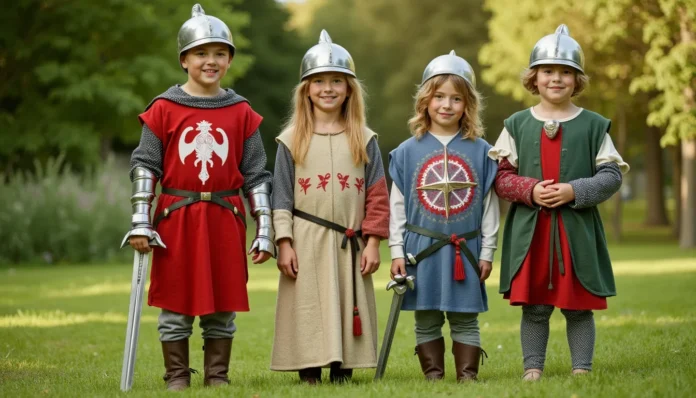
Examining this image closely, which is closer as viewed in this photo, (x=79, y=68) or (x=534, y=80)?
(x=534, y=80)

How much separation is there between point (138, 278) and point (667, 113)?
15.8 metres

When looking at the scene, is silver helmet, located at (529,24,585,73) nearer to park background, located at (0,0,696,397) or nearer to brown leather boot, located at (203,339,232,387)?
park background, located at (0,0,696,397)

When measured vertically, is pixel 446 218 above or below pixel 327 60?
below

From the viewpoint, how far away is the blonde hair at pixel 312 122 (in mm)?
6340

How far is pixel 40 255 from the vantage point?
779 inches

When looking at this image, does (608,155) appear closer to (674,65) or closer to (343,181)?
(343,181)

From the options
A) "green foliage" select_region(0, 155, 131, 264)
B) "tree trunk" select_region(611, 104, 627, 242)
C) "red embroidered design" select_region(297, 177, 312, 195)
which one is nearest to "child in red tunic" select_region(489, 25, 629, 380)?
"red embroidered design" select_region(297, 177, 312, 195)

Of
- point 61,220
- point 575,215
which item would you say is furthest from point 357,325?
point 61,220

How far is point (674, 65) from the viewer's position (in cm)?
1927

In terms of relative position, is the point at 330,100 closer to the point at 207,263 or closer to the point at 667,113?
the point at 207,263

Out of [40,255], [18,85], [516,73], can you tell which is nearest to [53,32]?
[18,85]

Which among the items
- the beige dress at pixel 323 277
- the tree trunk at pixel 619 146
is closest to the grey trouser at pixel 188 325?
the beige dress at pixel 323 277

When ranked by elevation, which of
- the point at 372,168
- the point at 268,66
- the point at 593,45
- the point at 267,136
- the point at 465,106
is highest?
the point at 268,66

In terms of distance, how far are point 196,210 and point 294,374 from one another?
1.53 m
